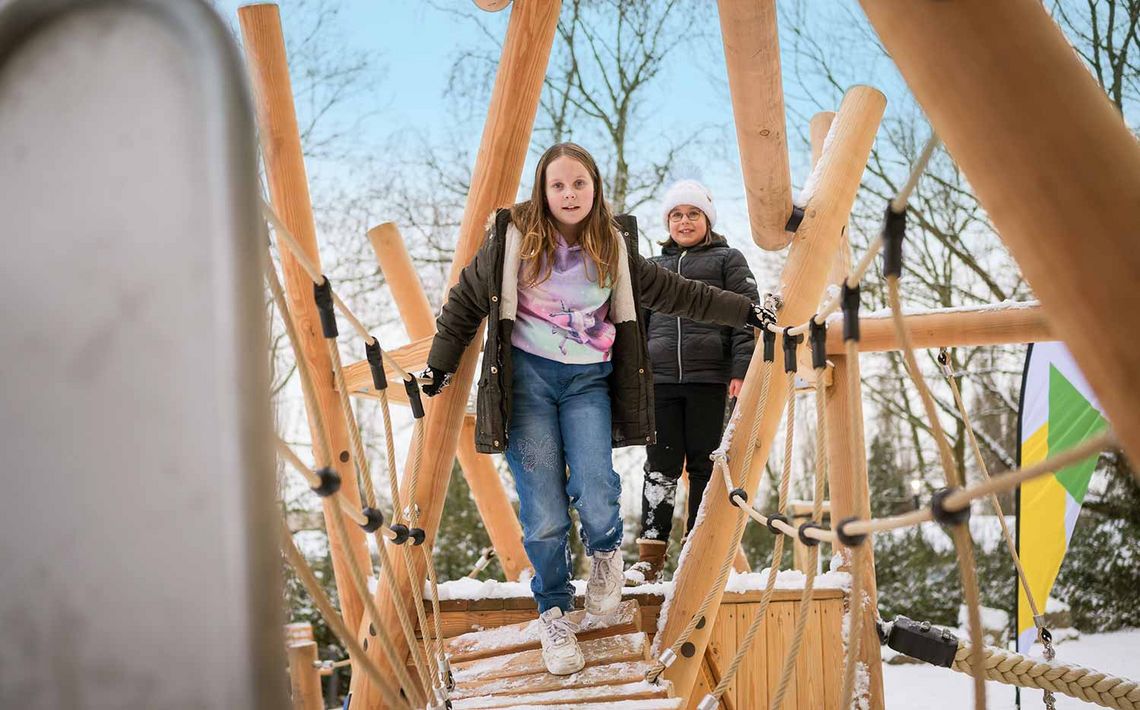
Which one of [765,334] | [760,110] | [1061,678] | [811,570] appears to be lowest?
[1061,678]

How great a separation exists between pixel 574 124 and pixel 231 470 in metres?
8.25

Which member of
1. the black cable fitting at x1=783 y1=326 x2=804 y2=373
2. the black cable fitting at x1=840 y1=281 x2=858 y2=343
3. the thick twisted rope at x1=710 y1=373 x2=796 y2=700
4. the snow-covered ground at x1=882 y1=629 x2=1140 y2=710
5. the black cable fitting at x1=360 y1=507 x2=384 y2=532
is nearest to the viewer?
the black cable fitting at x1=840 y1=281 x2=858 y2=343

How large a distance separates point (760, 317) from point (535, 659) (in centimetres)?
105

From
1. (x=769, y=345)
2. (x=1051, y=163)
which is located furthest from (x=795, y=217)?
(x=1051, y=163)

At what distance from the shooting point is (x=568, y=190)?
2229 millimetres

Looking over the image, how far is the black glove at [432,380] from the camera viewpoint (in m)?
2.33

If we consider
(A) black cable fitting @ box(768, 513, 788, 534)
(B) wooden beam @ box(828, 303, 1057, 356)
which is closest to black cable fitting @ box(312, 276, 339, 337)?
(A) black cable fitting @ box(768, 513, 788, 534)

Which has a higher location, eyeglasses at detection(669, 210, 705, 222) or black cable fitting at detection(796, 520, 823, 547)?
eyeglasses at detection(669, 210, 705, 222)

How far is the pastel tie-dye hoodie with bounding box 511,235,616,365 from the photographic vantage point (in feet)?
7.20

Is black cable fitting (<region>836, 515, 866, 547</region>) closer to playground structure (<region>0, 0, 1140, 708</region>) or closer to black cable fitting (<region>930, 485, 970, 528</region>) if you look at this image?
playground structure (<region>0, 0, 1140, 708</region>)

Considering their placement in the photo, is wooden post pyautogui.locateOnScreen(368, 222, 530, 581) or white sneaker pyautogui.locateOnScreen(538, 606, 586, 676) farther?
wooden post pyautogui.locateOnScreen(368, 222, 530, 581)

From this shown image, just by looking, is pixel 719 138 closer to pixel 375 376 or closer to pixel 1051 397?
pixel 1051 397

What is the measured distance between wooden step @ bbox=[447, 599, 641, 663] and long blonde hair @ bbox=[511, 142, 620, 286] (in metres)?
0.86

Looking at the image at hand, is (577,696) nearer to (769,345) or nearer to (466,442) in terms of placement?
(769,345)
